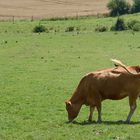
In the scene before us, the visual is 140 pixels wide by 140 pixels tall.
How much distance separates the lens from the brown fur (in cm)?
1535

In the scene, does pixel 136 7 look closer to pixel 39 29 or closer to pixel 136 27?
pixel 136 27

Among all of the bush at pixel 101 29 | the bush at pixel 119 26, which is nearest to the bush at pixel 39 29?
the bush at pixel 101 29

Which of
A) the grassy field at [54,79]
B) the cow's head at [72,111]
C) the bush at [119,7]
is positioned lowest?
the grassy field at [54,79]

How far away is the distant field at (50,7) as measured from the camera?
83812 mm

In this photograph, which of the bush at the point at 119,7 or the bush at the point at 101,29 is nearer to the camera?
the bush at the point at 101,29

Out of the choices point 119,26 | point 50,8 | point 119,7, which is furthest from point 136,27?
point 50,8

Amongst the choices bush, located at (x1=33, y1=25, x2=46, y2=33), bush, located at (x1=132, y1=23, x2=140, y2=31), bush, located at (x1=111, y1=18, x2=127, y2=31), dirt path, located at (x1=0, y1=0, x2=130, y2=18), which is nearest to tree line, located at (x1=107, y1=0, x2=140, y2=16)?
dirt path, located at (x1=0, y1=0, x2=130, y2=18)

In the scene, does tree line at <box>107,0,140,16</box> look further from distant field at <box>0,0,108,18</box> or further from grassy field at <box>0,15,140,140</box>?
grassy field at <box>0,15,140,140</box>

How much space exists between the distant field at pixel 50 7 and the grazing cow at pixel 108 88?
65.2 meters

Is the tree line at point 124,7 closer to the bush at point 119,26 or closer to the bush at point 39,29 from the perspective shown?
the bush at point 119,26

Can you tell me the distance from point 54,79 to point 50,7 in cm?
6685

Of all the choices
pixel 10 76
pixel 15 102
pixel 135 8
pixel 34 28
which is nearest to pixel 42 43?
pixel 34 28

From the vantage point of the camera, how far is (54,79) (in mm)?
26609

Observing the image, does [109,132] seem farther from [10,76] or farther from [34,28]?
[34,28]
